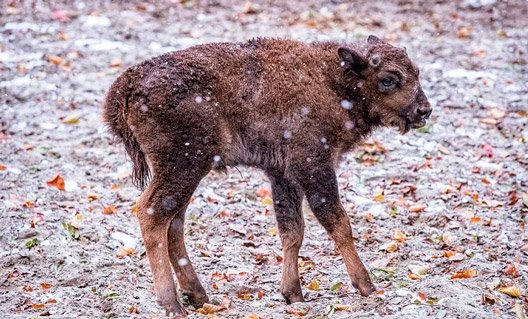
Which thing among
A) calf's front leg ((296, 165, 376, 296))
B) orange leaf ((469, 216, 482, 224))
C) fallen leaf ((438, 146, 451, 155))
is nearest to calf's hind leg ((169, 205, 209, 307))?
calf's front leg ((296, 165, 376, 296))

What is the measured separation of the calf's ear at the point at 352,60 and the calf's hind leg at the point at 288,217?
1.07 m

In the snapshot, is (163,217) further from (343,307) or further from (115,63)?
(115,63)

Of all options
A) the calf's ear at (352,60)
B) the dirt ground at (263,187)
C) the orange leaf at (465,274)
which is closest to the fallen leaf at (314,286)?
the dirt ground at (263,187)

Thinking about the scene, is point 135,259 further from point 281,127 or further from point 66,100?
point 66,100

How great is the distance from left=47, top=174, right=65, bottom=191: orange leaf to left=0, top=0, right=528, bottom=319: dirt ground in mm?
25

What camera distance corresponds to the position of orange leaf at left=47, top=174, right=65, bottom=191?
9078 mm

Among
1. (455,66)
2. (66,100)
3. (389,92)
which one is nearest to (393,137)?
(455,66)

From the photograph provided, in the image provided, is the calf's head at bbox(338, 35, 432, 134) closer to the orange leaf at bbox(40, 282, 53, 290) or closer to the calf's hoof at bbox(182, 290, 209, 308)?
the calf's hoof at bbox(182, 290, 209, 308)

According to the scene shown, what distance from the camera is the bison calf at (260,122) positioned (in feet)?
20.7

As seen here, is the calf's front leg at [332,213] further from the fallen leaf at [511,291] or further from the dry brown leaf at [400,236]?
the dry brown leaf at [400,236]

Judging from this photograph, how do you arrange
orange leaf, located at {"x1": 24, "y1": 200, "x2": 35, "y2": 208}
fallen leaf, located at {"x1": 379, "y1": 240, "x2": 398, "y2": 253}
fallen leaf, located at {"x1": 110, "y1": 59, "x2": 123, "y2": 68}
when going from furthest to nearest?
fallen leaf, located at {"x1": 110, "y1": 59, "x2": 123, "y2": 68}
orange leaf, located at {"x1": 24, "y1": 200, "x2": 35, "y2": 208}
fallen leaf, located at {"x1": 379, "y1": 240, "x2": 398, "y2": 253}

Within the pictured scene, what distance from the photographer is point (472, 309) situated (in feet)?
19.1

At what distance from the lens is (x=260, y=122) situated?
260 inches

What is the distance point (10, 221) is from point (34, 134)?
2835 mm
